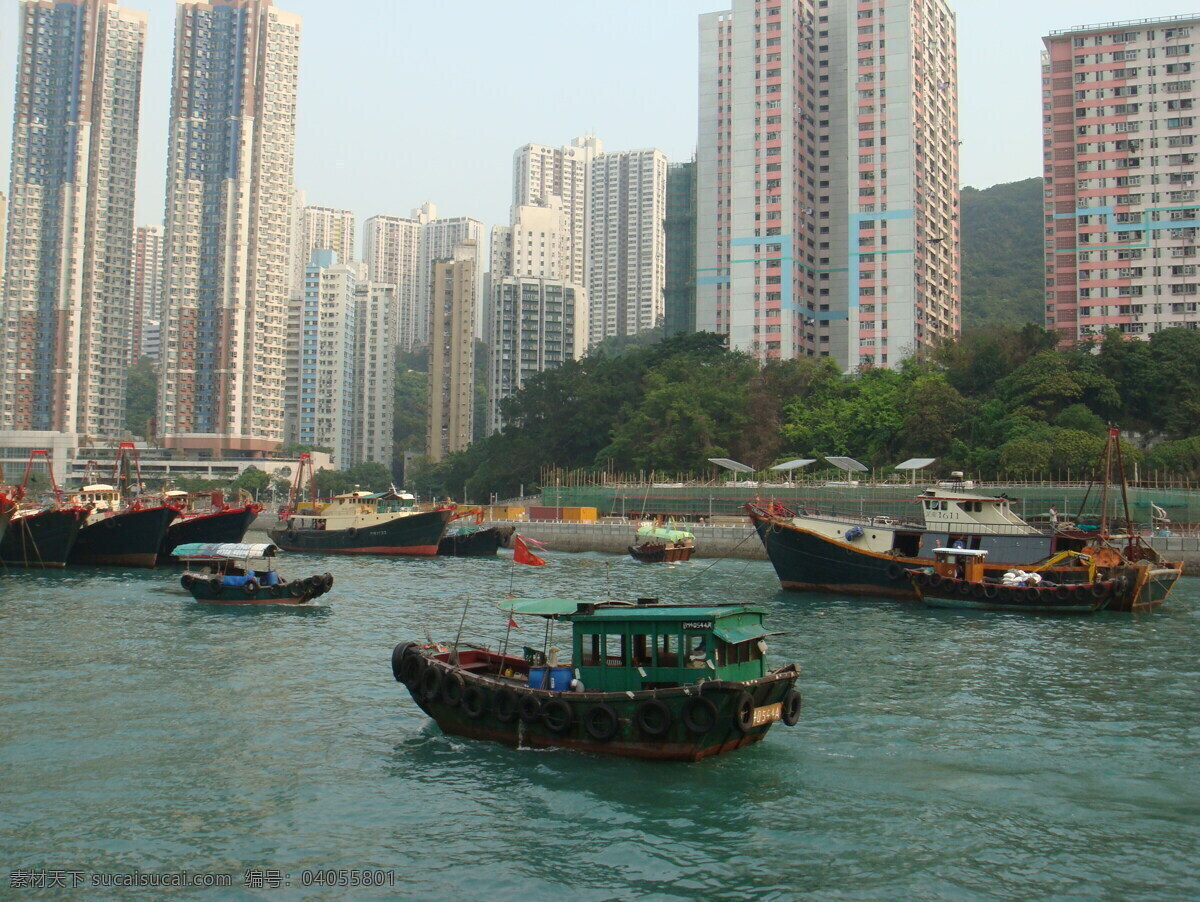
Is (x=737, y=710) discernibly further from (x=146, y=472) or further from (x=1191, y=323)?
(x=146, y=472)

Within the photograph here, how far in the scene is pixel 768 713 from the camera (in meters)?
14.5

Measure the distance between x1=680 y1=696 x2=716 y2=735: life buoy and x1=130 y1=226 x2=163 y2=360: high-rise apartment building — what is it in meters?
147

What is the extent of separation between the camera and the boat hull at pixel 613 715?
547 inches

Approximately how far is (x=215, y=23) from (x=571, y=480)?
194 feet

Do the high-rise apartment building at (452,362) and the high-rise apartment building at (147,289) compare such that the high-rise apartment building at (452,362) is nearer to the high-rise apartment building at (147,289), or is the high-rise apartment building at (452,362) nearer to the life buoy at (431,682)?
the high-rise apartment building at (147,289)

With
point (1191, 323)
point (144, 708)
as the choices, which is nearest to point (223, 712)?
point (144, 708)

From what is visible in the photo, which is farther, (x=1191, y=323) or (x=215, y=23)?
(x=215, y=23)

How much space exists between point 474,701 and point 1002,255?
4422 inches

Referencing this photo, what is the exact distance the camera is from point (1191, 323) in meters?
80.9

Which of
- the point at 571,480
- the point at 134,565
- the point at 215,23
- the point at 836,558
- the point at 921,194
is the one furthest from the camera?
the point at 215,23

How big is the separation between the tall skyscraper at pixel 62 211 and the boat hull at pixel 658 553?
75.2 metres

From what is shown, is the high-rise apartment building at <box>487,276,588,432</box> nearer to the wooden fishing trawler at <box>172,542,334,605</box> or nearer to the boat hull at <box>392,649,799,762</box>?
the wooden fishing trawler at <box>172,542,334,605</box>

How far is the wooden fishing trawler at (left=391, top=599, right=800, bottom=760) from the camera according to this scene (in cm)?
1395

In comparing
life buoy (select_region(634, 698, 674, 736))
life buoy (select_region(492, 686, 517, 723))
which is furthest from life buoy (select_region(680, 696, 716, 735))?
life buoy (select_region(492, 686, 517, 723))
